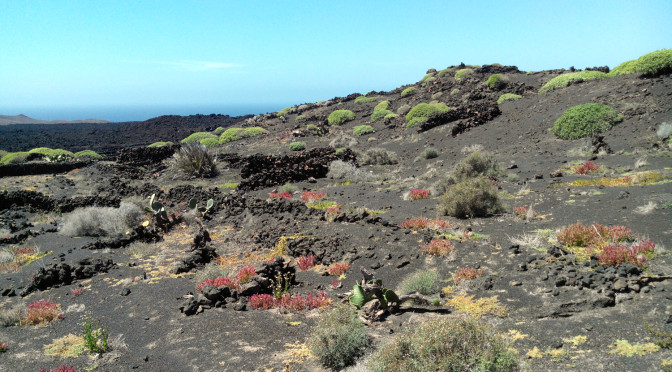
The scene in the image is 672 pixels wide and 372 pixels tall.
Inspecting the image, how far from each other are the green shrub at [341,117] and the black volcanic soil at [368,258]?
14.3 meters

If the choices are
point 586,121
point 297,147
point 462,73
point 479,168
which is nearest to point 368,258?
point 479,168

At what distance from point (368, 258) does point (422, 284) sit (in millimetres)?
1767

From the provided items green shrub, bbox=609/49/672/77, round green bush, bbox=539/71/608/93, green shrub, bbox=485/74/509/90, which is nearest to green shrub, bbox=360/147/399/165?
green shrub, bbox=609/49/672/77

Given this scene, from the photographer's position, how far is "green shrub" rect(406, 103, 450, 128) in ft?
83.8

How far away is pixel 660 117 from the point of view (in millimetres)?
14070

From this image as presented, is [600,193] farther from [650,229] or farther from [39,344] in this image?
[39,344]

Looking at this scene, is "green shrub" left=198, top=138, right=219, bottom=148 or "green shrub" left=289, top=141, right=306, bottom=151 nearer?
"green shrub" left=289, top=141, right=306, bottom=151

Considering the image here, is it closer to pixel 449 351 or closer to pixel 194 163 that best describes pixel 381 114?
pixel 194 163

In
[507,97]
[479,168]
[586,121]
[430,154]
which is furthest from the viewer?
[507,97]

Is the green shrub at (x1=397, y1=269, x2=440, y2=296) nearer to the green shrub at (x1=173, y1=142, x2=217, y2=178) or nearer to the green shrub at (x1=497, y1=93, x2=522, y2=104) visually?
the green shrub at (x1=173, y1=142, x2=217, y2=178)

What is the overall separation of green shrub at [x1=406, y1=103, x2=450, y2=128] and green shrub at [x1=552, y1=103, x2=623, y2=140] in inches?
376

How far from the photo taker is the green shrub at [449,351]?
319cm

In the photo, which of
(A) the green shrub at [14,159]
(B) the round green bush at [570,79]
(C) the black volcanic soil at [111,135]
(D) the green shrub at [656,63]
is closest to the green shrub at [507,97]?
(B) the round green bush at [570,79]

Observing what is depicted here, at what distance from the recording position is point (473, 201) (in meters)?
9.01
